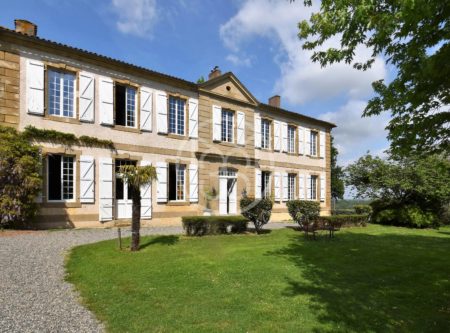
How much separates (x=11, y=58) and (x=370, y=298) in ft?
41.6

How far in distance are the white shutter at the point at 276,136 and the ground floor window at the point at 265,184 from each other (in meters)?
1.70

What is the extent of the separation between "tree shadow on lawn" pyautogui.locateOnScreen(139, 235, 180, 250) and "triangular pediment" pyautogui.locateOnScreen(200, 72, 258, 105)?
8562 mm

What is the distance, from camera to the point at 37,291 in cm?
529

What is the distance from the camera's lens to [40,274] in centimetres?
620

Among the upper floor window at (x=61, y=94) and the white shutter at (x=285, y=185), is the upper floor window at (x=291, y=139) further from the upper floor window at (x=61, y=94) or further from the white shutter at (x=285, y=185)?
the upper floor window at (x=61, y=94)

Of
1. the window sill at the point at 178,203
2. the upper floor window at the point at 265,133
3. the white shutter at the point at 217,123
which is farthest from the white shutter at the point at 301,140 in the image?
the window sill at the point at 178,203

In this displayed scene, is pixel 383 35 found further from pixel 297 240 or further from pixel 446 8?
pixel 297 240

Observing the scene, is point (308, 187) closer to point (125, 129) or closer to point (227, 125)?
point (227, 125)

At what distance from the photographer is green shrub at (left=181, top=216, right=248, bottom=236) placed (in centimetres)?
1130

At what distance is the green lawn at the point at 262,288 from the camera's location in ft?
14.0

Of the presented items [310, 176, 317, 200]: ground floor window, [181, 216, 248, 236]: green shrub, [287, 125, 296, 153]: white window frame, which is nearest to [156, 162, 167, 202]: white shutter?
[181, 216, 248, 236]: green shrub

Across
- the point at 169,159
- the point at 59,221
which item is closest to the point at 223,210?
the point at 169,159

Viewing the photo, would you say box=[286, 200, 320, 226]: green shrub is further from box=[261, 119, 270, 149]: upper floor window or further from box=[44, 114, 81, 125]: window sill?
box=[44, 114, 81, 125]: window sill

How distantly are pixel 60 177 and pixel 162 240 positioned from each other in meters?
4.90
